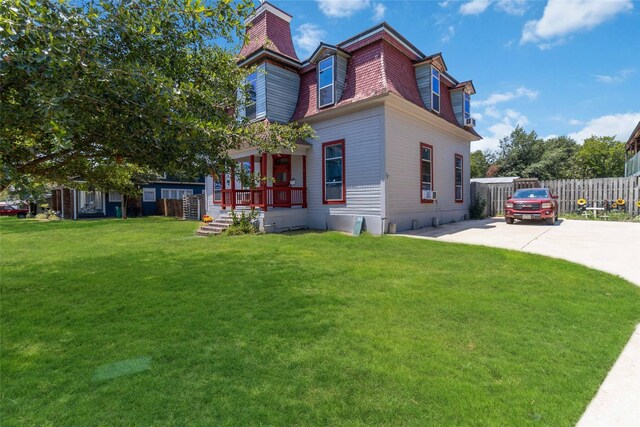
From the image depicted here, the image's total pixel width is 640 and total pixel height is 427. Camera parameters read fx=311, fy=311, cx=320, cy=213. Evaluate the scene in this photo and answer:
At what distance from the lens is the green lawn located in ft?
7.09

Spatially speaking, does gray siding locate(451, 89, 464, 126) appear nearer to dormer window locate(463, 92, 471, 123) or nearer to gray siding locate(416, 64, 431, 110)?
dormer window locate(463, 92, 471, 123)

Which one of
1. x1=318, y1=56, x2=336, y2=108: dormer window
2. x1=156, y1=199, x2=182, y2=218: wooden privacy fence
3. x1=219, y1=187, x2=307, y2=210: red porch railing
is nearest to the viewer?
x1=318, y1=56, x2=336, y2=108: dormer window

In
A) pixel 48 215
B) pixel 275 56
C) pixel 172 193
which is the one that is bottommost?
pixel 48 215

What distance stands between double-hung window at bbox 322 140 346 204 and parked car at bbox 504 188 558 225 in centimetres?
747

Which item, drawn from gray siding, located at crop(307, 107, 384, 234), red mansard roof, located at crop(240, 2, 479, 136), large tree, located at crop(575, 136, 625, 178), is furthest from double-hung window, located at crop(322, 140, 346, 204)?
large tree, located at crop(575, 136, 625, 178)

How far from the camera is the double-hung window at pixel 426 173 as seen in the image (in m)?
12.6

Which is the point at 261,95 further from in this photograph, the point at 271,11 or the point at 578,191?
the point at 578,191

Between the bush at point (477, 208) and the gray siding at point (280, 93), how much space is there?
1078 centimetres

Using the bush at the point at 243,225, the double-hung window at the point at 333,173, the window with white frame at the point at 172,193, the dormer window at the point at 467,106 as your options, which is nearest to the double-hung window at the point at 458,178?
the dormer window at the point at 467,106

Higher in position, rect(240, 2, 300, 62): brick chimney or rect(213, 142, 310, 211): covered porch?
rect(240, 2, 300, 62): brick chimney

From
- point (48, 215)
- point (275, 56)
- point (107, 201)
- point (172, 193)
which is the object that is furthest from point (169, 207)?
point (275, 56)

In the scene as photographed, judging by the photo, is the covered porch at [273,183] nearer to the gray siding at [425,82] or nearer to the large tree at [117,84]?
the gray siding at [425,82]

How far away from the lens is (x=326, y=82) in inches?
464

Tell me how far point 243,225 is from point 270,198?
149 cm
